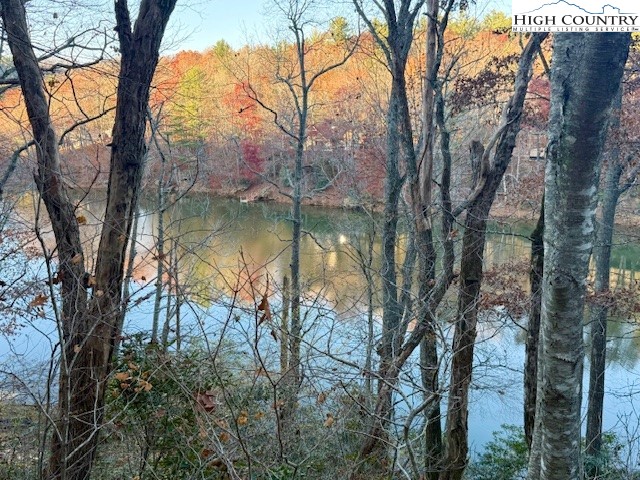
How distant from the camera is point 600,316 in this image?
19.2ft

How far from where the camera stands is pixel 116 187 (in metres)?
3.16

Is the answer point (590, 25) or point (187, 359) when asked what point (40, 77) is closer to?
point (187, 359)

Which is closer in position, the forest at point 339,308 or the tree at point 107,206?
the forest at point 339,308

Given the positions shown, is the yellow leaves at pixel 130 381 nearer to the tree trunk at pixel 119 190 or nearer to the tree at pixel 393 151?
the tree trunk at pixel 119 190

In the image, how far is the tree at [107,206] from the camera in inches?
118

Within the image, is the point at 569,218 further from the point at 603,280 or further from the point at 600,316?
the point at 603,280

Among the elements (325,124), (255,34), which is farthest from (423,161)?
(325,124)

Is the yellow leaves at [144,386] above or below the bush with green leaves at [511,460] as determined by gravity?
Answer: above

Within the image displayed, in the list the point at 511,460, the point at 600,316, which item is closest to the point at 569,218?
the point at 511,460

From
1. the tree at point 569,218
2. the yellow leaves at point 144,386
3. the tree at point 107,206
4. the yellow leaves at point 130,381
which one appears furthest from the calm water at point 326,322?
the tree at point 569,218

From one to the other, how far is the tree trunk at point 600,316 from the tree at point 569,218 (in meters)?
3.59

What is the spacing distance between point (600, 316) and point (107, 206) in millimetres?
5575

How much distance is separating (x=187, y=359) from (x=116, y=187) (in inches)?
60.1

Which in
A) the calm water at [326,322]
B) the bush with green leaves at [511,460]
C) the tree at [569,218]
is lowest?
the bush with green leaves at [511,460]
